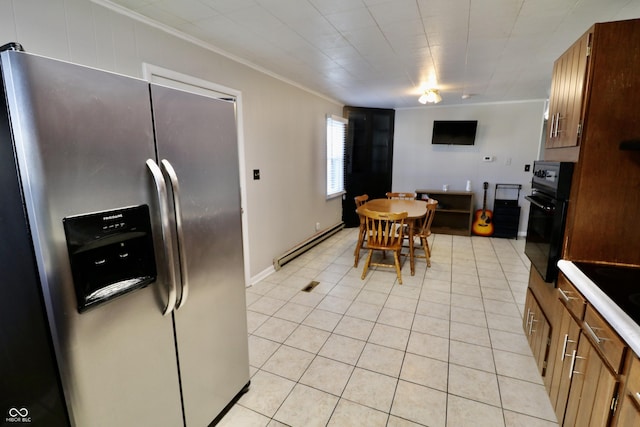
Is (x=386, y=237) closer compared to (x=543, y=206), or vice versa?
(x=543, y=206)

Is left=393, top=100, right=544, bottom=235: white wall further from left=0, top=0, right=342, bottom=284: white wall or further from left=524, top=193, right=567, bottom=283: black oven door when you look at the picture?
left=524, top=193, right=567, bottom=283: black oven door

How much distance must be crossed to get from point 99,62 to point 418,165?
5248 millimetres

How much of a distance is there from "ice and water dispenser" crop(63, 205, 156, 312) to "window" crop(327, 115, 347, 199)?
4225 millimetres

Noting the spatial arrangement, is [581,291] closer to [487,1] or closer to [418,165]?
[487,1]

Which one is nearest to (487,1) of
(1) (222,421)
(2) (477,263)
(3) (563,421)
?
(3) (563,421)

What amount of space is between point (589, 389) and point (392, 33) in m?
2.39

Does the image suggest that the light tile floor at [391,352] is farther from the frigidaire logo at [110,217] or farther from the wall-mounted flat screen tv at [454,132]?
the wall-mounted flat screen tv at [454,132]

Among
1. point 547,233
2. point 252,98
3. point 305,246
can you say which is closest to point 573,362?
point 547,233

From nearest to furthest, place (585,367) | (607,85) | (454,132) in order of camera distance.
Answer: (585,367) < (607,85) < (454,132)

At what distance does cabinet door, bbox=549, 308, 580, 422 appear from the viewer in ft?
4.84

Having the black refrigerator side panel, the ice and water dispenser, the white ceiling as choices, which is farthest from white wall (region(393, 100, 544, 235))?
the black refrigerator side panel

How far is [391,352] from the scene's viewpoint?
2.26m

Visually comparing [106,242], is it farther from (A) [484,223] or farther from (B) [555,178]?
(A) [484,223]

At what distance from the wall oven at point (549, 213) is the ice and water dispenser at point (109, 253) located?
1993mm
